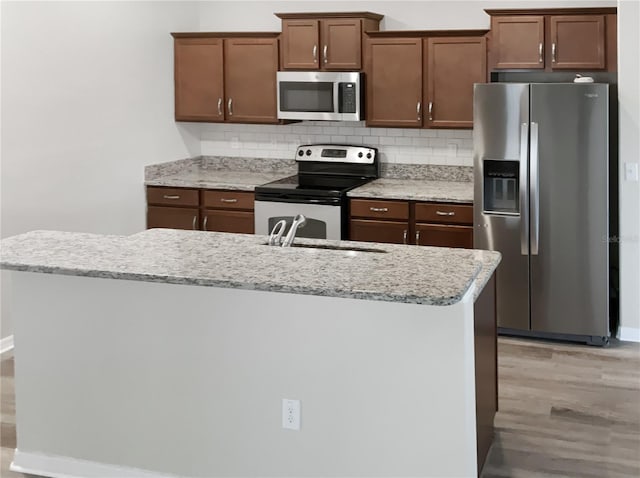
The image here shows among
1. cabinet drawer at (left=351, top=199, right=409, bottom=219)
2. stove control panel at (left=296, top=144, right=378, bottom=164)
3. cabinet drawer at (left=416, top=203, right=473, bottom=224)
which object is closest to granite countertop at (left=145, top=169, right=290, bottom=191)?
stove control panel at (left=296, top=144, right=378, bottom=164)

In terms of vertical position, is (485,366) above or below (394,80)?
below

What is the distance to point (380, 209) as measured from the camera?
6.06m

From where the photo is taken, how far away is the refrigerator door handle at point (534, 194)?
5.41m

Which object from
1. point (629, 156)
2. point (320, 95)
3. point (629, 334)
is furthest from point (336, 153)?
point (629, 334)

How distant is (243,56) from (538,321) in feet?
9.58

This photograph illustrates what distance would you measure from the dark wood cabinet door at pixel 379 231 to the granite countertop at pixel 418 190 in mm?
178

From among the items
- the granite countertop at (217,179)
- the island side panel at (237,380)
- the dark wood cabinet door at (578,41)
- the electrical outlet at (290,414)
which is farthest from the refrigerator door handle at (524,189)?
the electrical outlet at (290,414)

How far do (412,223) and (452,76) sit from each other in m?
1.04

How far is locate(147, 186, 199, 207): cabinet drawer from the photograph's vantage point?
6.64 m

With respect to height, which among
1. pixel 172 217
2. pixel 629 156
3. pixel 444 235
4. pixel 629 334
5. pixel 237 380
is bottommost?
pixel 629 334

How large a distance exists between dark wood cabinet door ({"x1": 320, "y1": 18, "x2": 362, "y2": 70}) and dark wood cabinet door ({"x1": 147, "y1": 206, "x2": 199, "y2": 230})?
1.47 m

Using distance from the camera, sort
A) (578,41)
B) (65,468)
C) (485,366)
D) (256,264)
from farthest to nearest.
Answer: (578,41) < (485,366) < (65,468) < (256,264)

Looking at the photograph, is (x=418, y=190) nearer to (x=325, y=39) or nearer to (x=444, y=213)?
(x=444, y=213)

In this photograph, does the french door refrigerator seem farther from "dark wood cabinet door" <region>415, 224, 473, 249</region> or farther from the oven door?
the oven door
